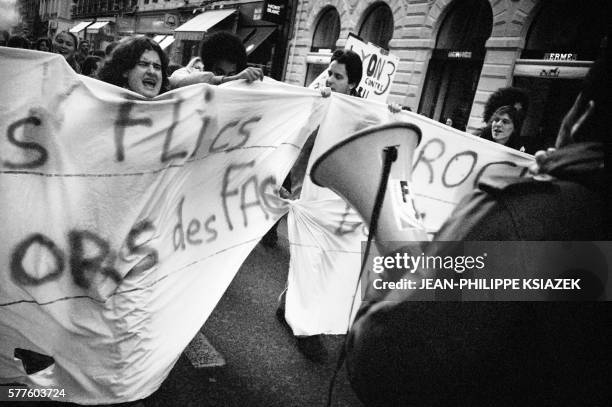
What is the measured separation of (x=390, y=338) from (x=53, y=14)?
52.7 metres

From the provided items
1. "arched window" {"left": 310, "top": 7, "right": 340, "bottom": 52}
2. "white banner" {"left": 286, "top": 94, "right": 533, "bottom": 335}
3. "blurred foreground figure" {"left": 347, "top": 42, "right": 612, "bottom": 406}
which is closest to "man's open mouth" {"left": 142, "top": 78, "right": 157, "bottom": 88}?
"white banner" {"left": 286, "top": 94, "right": 533, "bottom": 335}

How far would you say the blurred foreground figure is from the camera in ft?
2.77

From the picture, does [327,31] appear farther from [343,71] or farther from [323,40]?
[343,71]

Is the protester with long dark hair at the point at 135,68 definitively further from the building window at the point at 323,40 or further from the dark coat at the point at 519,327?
the building window at the point at 323,40

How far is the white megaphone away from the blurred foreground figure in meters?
0.21

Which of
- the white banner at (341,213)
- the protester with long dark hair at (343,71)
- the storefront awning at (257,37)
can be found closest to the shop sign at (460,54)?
the protester with long dark hair at (343,71)

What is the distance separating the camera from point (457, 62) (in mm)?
10352

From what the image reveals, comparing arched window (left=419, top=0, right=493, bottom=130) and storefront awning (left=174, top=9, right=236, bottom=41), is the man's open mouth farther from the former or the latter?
storefront awning (left=174, top=9, right=236, bottom=41)

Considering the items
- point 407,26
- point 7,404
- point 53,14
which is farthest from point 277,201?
point 53,14

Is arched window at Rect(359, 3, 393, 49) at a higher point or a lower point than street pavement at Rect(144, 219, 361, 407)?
higher

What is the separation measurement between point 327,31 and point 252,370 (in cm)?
1432

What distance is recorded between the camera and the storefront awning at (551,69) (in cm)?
779

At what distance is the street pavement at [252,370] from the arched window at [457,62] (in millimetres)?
8459

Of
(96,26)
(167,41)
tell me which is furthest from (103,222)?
(96,26)
